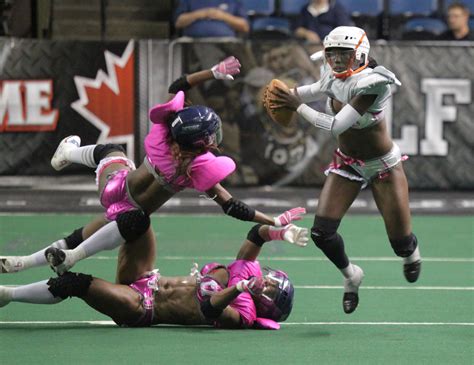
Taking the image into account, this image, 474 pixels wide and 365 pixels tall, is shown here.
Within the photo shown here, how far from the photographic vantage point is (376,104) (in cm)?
848

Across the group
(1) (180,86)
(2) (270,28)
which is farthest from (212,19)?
(1) (180,86)

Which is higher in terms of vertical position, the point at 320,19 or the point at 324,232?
the point at 320,19

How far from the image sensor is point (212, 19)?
49.8 feet

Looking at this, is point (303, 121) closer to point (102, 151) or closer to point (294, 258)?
point (294, 258)

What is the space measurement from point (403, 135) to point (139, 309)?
748 cm

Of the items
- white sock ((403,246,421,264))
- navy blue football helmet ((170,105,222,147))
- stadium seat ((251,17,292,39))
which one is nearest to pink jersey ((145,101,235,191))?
navy blue football helmet ((170,105,222,147))

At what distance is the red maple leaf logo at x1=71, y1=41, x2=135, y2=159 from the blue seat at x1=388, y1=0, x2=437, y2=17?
388 cm

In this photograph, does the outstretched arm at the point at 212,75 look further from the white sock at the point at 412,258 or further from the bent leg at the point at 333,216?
the white sock at the point at 412,258

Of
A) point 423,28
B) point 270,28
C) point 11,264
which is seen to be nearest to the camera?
point 11,264

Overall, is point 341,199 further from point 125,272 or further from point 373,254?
point 373,254

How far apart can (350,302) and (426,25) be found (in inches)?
328

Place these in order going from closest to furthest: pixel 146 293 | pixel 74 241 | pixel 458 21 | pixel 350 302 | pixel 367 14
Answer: pixel 146 293, pixel 350 302, pixel 74 241, pixel 458 21, pixel 367 14

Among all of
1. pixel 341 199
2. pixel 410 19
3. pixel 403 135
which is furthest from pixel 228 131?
pixel 341 199

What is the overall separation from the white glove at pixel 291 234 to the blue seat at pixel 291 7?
28.3ft
